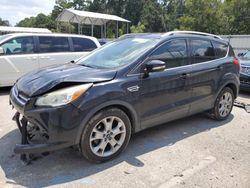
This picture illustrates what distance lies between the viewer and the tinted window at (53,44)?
7492 millimetres

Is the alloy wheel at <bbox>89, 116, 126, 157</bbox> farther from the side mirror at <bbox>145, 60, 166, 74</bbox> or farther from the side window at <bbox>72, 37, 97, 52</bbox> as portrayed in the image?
the side window at <bbox>72, 37, 97, 52</bbox>

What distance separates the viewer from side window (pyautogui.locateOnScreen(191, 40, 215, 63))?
4.53 meters

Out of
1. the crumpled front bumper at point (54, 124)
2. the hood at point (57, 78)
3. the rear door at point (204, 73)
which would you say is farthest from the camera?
the rear door at point (204, 73)

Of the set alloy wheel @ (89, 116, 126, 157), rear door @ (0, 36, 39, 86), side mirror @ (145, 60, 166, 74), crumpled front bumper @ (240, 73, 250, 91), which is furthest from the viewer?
crumpled front bumper @ (240, 73, 250, 91)

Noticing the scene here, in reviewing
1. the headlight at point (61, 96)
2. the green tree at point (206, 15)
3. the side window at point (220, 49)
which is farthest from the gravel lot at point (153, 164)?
the green tree at point (206, 15)

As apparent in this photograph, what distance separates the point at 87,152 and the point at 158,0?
62.2m

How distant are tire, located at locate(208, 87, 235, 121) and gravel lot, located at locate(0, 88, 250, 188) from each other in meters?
0.58

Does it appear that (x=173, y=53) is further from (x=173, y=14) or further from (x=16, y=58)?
(x=173, y=14)

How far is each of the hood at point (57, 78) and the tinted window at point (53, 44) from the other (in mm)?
4031

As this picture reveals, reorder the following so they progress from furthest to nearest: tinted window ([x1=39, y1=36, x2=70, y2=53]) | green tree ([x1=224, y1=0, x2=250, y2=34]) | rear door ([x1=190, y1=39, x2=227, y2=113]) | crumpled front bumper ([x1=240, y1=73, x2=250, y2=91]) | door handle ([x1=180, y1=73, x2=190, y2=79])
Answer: green tree ([x1=224, y1=0, x2=250, y2=34])
crumpled front bumper ([x1=240, y1=73, x2=250, y2=91])
tinted window ([x1=39, y1=36, x2=70, y2=53])
rear door ([x1=190, y1=39, x2=227, y2=113])
door handle ([x1=180, y1=73, x2=190, y2=79])

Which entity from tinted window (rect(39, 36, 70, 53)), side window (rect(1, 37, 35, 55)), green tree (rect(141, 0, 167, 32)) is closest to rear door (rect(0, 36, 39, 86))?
side window (rect(1, 37, 35, 55))

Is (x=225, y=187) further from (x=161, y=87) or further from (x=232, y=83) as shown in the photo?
(x=232, y=83)

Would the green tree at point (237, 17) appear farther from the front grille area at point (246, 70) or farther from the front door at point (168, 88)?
the front door at point (168, 88)

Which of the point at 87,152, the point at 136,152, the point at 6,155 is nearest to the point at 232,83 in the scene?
the point at 136,152
